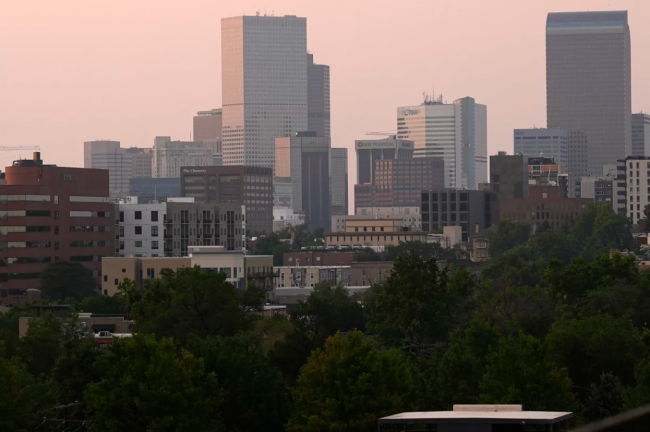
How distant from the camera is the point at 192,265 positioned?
6373 inches

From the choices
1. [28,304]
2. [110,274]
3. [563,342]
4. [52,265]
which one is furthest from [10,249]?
[563,342]

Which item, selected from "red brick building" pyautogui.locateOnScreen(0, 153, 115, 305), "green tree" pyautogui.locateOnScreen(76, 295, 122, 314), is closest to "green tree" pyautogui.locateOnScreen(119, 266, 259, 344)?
"green tree" pyautogui.locateOnScreen(76, 295, 122, 314)

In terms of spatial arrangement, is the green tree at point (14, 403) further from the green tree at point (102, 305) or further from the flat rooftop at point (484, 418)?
the green tree at point (102, 305)

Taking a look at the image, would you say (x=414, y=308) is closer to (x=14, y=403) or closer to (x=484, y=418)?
(x=14, y=403)

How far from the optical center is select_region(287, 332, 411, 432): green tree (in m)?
60.6

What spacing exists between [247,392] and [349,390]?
7.22 meters

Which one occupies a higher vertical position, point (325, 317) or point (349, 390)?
point (325, 317)

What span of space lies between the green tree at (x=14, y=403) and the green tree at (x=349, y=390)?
11.1m

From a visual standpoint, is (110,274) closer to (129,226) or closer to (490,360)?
(129,226)

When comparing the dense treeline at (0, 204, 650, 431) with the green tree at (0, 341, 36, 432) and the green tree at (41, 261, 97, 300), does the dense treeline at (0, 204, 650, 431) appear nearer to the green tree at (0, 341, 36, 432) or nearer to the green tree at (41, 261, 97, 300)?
the green tree at (0, 341, 36, 432)

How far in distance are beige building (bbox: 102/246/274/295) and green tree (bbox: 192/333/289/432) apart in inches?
3561

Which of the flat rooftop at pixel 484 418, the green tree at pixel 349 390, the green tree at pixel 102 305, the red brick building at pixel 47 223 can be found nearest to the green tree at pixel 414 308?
the green tree at pixel 349 390

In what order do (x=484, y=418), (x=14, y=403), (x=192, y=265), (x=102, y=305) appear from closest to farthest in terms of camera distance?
(x=484, y=418) < (x=14, y=403) < (x=102, y=305) < (x=192, y=265)

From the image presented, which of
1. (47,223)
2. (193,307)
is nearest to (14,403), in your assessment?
(193,307)
